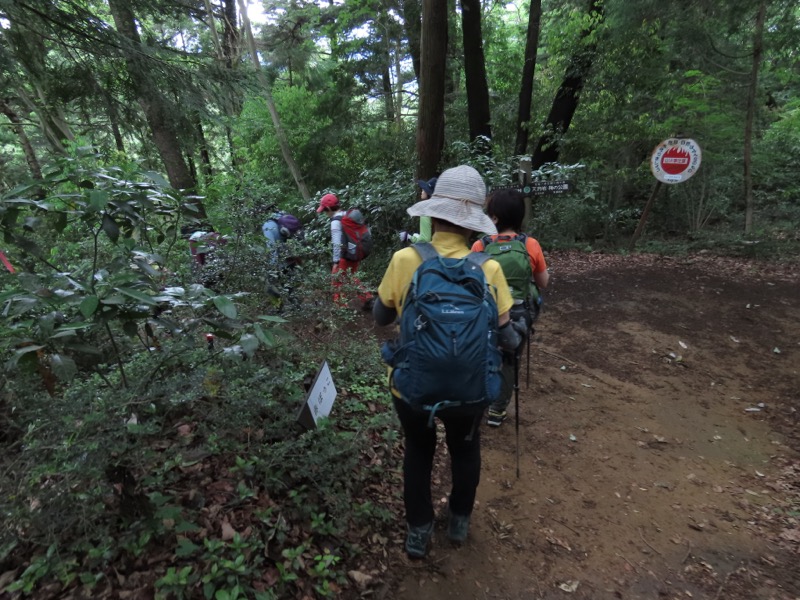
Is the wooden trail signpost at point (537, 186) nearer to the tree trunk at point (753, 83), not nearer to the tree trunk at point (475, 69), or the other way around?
the tree trunk at point (475, 69)

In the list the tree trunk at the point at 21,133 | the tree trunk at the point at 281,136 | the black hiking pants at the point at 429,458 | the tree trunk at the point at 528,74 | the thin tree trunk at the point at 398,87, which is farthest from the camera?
the thin tree trunk at the point at 398,87

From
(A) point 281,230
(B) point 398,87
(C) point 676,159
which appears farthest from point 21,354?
(B) point 398,87

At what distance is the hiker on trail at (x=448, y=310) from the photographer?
6.23 ft

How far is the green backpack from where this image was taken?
10.4 feet

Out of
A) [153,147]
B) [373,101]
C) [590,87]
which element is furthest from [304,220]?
[373,101]

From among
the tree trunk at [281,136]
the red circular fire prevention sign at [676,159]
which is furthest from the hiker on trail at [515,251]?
the tree trunk at [281,136]

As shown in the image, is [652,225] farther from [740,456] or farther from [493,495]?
[493,495]

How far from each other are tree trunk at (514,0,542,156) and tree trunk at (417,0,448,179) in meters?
4.48

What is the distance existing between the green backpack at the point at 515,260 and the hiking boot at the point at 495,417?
1.13 meters

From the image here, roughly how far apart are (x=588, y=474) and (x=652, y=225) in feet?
35.9

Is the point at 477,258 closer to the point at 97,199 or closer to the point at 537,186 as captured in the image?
the point at 97,199

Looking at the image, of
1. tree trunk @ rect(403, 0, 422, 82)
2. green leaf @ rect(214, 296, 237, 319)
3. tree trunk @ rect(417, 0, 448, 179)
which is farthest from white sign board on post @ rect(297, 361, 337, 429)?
tree trunk @ rect(403, 0, 422, 82)

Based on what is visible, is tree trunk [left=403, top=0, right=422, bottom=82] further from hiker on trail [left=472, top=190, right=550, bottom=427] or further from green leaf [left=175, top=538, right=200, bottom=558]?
green leaf [left=175, top=538, right=200, bottom=558]

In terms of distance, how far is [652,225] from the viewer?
39.7 ft
